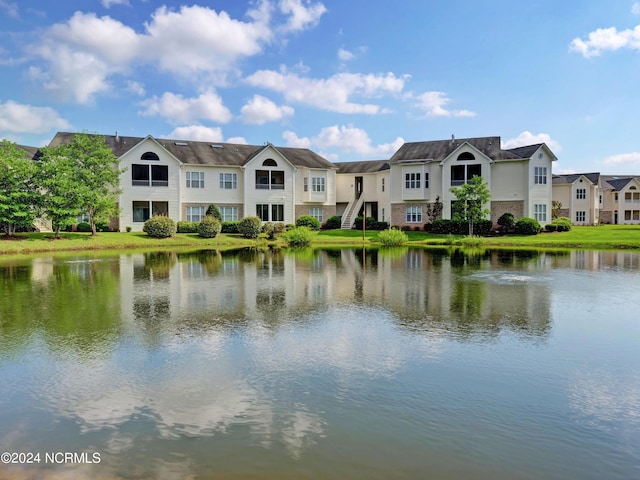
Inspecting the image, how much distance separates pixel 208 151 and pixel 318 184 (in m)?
12.2

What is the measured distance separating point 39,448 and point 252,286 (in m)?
12.6

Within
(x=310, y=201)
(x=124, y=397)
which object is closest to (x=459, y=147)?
(x=310, y=201)

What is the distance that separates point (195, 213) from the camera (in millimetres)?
51188

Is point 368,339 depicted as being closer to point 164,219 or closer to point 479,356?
point 479,356

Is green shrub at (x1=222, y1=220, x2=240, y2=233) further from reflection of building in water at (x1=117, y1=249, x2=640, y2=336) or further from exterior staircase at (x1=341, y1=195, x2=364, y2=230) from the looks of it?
reflection of building in water at (x1=117, y1=249, x2=640, y2=336)

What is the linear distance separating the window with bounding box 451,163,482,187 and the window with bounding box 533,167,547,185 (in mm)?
5245

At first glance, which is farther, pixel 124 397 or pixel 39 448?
pixel 124 397

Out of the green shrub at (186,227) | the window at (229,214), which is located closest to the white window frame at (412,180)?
the window at (229,214)

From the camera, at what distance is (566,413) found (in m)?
7.18

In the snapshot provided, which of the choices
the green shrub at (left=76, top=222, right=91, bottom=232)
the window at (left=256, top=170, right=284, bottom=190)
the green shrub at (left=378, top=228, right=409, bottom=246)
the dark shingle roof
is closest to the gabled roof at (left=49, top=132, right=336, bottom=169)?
the window at (left=256, top=170, right=284, bottom=190)

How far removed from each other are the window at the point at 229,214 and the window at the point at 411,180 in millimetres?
17997

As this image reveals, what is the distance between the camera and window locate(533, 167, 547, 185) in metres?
50.3

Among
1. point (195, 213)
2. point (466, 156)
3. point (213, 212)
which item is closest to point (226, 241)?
point (213, 212)

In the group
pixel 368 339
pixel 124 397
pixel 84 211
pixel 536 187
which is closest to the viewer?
pixel 124 397
